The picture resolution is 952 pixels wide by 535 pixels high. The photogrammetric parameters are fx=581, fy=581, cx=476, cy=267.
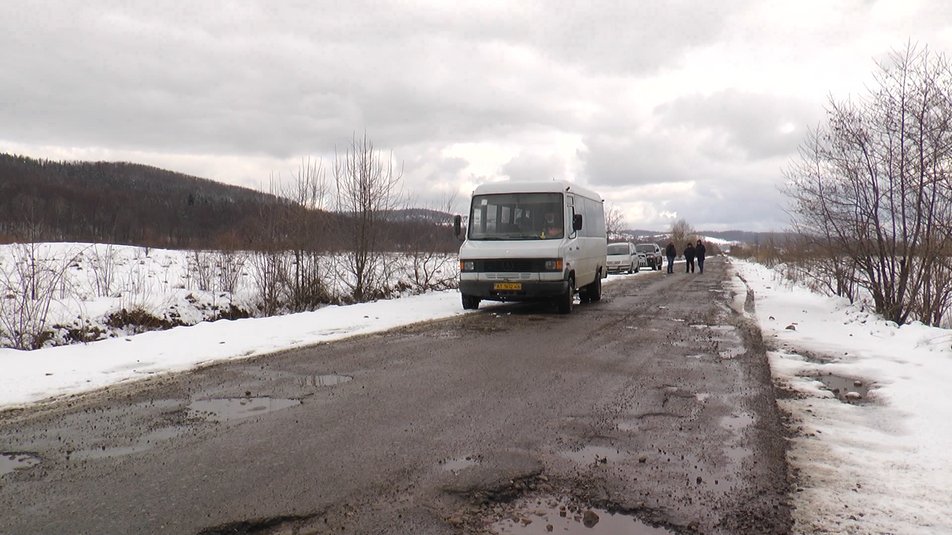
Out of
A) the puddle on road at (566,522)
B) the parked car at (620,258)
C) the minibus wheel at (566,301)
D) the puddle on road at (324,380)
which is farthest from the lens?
the parked car at (620,258)

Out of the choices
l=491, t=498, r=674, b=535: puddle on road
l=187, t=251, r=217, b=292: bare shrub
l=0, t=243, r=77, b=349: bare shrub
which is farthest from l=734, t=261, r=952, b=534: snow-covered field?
l=187, t=251, r=217, b=292: bare shrub

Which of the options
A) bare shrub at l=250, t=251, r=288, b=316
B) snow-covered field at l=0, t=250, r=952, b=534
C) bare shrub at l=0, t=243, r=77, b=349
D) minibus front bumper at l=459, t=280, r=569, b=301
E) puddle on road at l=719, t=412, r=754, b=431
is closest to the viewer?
snow-covered field at l=0, t=250, r=952, b=534

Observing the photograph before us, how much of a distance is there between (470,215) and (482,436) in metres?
9.11

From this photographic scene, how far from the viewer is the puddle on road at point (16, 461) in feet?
12.2

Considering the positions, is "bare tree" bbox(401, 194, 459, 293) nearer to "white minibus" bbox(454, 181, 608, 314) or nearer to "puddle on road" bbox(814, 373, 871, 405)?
"white minibus" bbox(454, 181, 608, 314)

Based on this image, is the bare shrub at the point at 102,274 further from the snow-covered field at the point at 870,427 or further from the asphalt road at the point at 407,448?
the snow-covered field at the point at 870,427

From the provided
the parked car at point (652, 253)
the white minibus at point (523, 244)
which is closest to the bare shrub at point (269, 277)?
the white minibus at point (523, 244)

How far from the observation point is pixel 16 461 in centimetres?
385

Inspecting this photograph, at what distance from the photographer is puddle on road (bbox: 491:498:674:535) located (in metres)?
2.88

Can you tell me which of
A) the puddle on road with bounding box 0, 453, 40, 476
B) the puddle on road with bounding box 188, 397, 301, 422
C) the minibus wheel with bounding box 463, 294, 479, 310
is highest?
the minibus wheel with bounding box 463, 294, 479, 310

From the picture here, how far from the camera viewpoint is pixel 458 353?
308 inches

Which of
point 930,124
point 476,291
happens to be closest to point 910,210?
→ point 930,124

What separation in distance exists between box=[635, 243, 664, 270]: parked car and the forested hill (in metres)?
55.4

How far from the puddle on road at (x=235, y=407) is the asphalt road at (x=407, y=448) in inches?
1.2
